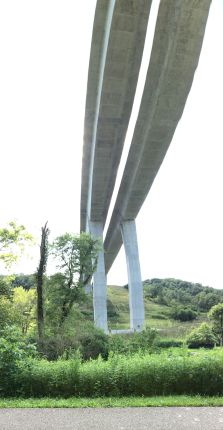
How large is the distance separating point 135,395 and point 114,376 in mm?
482

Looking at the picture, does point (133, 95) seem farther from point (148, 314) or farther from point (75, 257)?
point (148, 314)

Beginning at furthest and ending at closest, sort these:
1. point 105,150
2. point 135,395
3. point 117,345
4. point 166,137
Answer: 1. point 105,150
2. point 166,137
3. point 117,345
4. point 135,395

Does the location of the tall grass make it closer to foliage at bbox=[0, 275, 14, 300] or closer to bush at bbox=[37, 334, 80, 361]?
bush at bbox=[37, 334, 80, 361]

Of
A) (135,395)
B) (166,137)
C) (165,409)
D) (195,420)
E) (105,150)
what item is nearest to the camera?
(195,420)

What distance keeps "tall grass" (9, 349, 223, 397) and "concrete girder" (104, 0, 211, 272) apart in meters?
10.9

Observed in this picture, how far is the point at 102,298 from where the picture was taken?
1111 inches

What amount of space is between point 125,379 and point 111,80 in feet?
41.8

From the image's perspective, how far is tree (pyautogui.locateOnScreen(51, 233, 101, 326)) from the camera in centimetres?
2812

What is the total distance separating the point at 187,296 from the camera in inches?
3686

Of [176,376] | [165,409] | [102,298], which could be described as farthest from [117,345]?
[102,298]

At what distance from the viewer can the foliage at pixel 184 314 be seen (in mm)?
72894

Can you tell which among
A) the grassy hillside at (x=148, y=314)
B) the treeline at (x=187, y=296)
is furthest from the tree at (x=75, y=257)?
the treeline at (x=187, y=296)

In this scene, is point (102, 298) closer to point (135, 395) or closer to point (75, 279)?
point (75, 279)

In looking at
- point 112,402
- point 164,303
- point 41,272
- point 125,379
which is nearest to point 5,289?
point 41,272
